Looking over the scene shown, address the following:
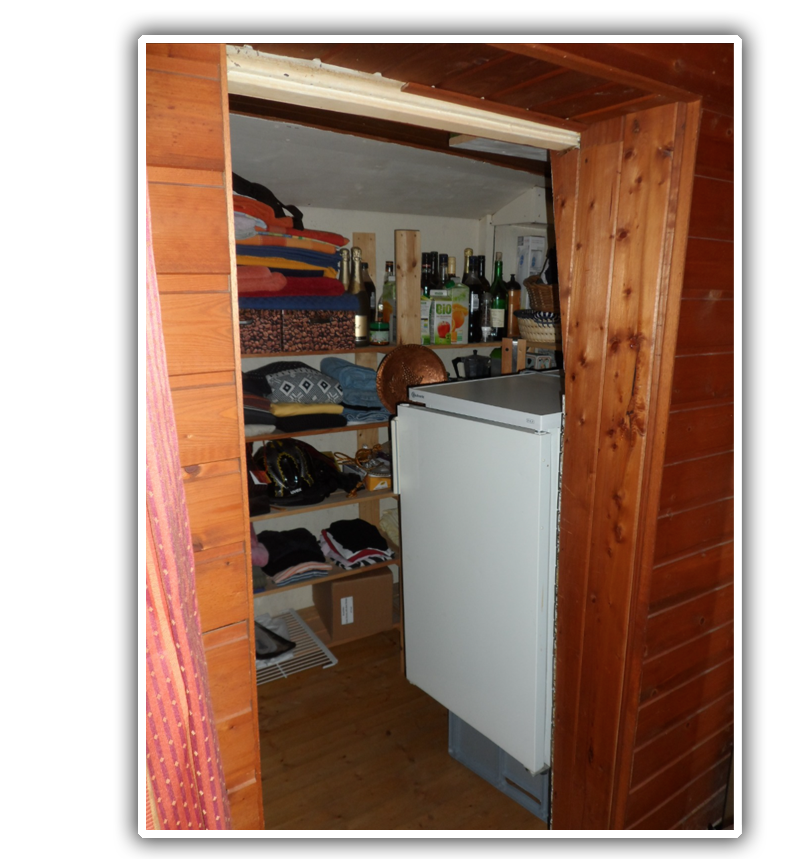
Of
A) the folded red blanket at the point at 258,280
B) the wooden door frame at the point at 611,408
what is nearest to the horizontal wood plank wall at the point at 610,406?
the wooden door frame at the point at 611,408

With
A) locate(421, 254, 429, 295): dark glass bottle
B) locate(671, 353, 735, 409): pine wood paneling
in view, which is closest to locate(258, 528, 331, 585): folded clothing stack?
locate(421, 254, 429, 295): dark glass bottle

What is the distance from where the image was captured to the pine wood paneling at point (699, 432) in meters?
1.32

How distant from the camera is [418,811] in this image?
6.30ft

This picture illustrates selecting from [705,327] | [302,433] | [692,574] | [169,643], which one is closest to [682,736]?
[692,574]

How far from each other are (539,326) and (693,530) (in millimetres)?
1059

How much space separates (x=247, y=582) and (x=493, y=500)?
0.75m

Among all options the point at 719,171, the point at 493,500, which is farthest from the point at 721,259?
the point at 493,500

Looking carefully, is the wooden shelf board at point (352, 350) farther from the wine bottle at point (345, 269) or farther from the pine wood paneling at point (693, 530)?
the pine wood paneling at point (693, 530)

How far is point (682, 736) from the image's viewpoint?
1584 millimetres

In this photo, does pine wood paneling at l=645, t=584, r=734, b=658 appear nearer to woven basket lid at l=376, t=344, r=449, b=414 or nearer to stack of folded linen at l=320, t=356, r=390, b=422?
woven basket lid at l=376, t=344, r=449, b=414

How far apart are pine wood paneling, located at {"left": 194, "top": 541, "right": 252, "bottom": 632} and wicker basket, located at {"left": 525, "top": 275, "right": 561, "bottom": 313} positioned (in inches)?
61.8

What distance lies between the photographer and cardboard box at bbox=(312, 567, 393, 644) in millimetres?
2770

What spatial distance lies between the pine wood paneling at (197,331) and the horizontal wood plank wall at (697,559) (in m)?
0.87
